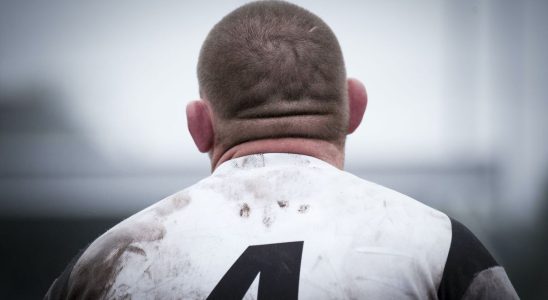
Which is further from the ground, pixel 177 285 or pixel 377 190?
pixel 377 190

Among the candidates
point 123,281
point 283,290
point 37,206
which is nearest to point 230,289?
point 283,290

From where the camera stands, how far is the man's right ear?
84.8 inches

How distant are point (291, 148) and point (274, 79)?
0.20 meters

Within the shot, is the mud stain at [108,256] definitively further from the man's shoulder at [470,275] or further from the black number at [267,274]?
the man's shoulder at [470,275]

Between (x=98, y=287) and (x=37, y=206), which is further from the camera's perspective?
(x=37, y=206)

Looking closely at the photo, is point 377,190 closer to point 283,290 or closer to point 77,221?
point 283,290

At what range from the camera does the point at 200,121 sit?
2.16 metres

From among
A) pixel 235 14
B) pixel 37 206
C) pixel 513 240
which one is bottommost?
pixel 513 240

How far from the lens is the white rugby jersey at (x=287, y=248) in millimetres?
1772

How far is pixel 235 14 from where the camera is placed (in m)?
2.22

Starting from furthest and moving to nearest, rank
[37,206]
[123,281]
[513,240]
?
[37,206] → [513,240] → [123,281]

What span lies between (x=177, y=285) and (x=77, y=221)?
13837 millimetres

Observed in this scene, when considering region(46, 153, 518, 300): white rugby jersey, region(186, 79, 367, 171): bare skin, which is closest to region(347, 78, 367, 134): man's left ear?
region(186, 79, 367, 171): bare skin

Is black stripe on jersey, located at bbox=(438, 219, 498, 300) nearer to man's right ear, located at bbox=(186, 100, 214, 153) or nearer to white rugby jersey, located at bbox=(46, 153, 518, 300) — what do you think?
white rugby jersey, located at bbox=(46, 153, 518, 300)
